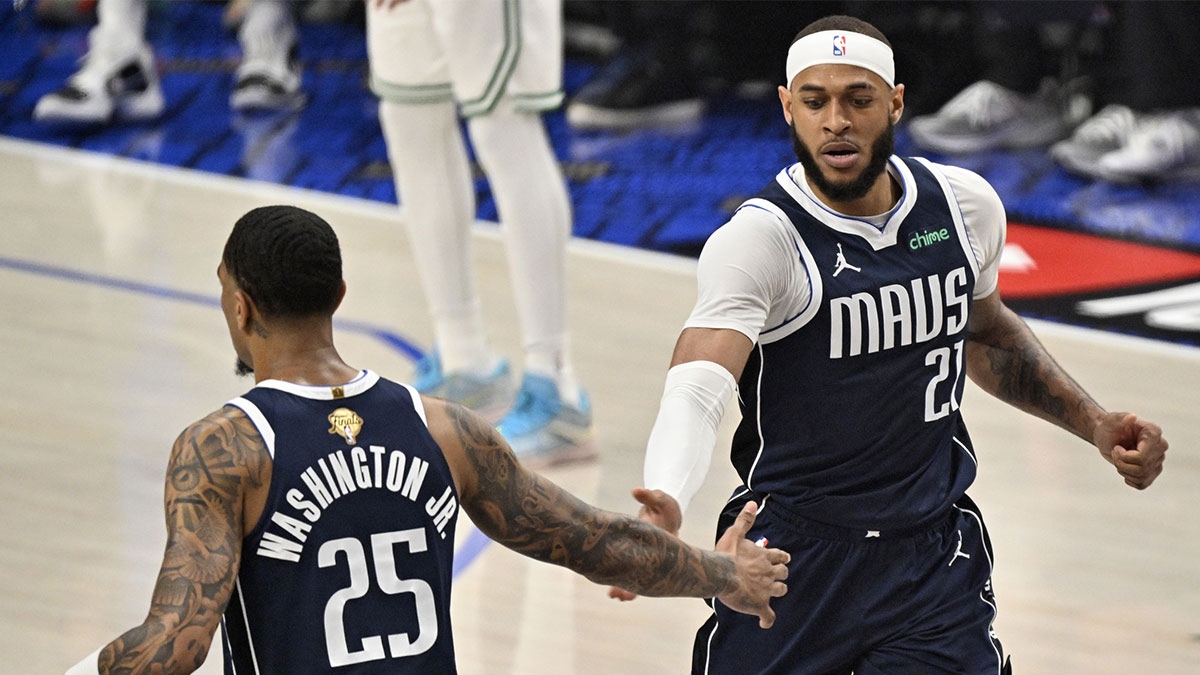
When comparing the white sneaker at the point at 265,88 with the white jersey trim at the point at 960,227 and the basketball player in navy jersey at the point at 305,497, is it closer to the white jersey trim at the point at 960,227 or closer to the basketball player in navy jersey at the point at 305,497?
the white jersey trim at the point at 960,227

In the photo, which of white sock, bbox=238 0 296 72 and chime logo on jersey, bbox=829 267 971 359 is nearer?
chime logo on jersey, bbox=829 267 971 359

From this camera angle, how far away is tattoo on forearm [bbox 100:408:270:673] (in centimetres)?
237

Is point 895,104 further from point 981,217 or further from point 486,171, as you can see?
point 486,171

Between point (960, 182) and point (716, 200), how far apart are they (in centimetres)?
484

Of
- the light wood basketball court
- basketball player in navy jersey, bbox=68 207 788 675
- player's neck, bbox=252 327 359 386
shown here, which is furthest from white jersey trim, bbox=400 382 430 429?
the light wood basketball court

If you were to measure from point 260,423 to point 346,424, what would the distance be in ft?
0.39

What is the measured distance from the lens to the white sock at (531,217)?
17.6 feet

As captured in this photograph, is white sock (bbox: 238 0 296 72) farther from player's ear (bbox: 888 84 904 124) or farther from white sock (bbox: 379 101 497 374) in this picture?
player's ear (bbox: 888 84 904 124)

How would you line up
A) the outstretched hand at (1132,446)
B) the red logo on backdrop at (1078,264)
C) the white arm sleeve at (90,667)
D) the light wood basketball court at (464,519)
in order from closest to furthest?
the white arm sleeve at (90,667) < the outstretched hand at (1132,446) < the light wood basketball court at (464,519) < the red logo on backdrop at (1078,264)

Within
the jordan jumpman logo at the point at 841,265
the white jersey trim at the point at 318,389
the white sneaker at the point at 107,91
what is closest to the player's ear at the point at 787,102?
the jordan jumpman logo at the point at 841,265

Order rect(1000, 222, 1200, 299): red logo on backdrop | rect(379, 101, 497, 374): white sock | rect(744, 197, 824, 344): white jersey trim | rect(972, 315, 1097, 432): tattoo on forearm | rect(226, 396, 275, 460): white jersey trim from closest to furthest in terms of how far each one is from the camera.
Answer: rect(226, 396, 275, 460): white jersey trim < rect(744, 197, 824, 344): white jersey trim < rect(972, 315, 1097, 432): tattoo on forearm < rect(379, 101, 497, 374): white sock < rect(1000, 222, 1200, 299): red logo on backdrop

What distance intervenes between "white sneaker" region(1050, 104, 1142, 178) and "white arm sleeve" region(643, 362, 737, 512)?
5796mm

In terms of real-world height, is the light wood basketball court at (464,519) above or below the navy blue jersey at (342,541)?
below

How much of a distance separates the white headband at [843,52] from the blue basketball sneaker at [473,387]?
2.59 meters
